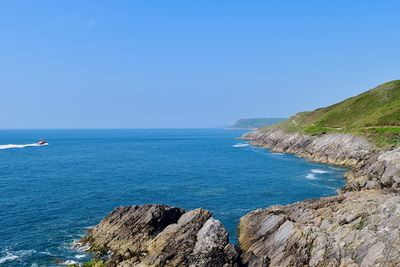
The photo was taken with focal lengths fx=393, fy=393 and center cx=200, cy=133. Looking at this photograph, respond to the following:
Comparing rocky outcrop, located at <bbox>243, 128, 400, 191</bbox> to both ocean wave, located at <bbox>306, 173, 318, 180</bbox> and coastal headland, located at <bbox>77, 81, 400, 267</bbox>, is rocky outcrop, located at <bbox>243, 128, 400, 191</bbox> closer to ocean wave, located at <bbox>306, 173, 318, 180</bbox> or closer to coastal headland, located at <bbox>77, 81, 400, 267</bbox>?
ocean wave, located at <bbox>306, 173, 318, 180</bbox>

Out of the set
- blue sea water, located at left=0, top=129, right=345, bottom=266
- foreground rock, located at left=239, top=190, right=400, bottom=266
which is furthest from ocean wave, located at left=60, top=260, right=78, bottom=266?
foreground rock, located at left=239, top=190, right=400, bottom=266

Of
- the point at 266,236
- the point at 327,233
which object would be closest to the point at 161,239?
the point at 266,236

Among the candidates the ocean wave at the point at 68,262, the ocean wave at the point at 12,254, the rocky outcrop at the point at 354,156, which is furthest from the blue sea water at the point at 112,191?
the rocky outcrop at the point at 354,156

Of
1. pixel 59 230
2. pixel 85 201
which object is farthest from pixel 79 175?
→ pixel 59 230

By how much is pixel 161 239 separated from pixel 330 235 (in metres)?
19.3

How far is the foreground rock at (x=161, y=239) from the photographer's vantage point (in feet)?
136

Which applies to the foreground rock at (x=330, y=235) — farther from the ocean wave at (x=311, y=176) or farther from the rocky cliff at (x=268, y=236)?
the ocean wave at (x=311, y=176)

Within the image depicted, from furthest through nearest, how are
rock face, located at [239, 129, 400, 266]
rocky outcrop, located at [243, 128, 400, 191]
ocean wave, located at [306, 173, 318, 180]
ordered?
ocean wave, located at [306, 173, 318, 180] → rocky outcrop, located at [243, 128, 400, 191] → rock face, located at [239, 129, 400, 266]

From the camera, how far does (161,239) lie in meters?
45.7

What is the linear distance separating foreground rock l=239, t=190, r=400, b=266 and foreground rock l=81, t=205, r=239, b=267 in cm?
455

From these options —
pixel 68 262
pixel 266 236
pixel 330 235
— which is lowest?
pixel 68 262

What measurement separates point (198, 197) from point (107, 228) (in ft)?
107

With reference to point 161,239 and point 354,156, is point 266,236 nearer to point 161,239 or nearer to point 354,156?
point 161,239

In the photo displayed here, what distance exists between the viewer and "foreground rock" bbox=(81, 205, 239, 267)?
41.4 m
